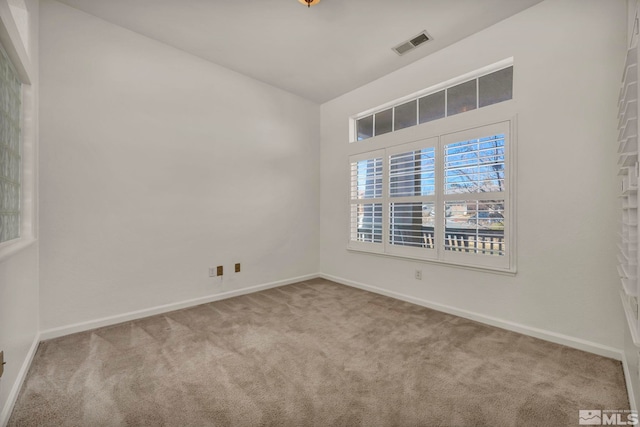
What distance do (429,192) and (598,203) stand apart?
1.30 metres

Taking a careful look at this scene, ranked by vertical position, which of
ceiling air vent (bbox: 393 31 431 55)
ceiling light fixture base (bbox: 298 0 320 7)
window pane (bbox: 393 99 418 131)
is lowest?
window pane (bbox: 393 99 418 131)

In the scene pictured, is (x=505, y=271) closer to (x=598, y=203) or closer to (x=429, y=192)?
(x=598, y=203)

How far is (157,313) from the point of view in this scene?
2783 mm

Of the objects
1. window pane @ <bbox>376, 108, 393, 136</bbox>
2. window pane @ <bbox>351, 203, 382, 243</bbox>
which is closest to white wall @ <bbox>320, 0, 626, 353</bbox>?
window pane @ <bbox>376, 108, 393, 136</bbox>

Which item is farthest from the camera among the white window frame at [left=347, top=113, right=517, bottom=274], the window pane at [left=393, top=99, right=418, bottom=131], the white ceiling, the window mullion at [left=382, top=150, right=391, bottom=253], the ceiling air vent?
the window mullion at [left=382, top=150, right=391, bottom=253]

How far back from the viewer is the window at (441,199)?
8.19ft

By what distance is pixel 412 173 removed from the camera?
3154mm

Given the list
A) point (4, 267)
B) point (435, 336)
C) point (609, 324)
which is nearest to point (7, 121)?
point (4, 267)

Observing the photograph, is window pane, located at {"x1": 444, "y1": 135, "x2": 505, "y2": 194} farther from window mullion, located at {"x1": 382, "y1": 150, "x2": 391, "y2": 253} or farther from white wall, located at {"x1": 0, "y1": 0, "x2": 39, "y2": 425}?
white wall, located at {"x1": 0, "y1": 0, "x2": 39, "y2": 425}

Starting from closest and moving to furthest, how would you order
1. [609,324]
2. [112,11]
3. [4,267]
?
[4,267] → [609,324] → [112,11]

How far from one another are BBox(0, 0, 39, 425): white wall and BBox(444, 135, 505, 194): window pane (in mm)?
3183

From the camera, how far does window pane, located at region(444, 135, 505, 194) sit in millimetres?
2498

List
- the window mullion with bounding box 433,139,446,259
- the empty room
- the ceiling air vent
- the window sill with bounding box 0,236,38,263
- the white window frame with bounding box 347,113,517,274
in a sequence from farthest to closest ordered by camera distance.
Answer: the window mullion with bounding box 433,139,446,259 → the ceiling air vent → the white window frame with bounding box 347,113,517,274 → the empty room → the window sill with bounding box 0,236,38,263
